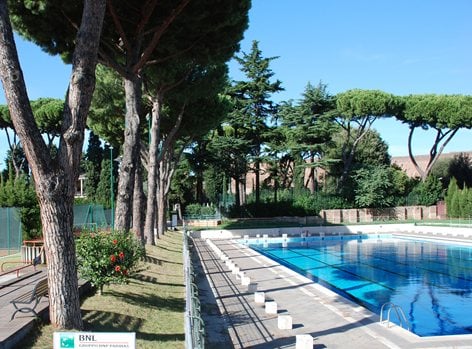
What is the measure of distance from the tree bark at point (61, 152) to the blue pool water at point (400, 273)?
7.68m

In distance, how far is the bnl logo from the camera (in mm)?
4391

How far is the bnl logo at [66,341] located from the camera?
4.39 metres

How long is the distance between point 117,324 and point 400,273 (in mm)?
14246

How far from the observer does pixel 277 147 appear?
4259 cm

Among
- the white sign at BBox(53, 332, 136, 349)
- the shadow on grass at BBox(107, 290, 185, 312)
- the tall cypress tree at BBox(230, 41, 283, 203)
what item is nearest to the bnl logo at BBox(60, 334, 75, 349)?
the white sign at BBox(53, 332, 136, 349)

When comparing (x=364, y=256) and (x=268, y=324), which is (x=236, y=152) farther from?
(x=268, y=324)

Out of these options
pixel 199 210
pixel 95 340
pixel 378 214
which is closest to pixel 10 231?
pixel 95 340

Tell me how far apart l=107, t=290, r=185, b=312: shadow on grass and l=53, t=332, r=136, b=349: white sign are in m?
5.19

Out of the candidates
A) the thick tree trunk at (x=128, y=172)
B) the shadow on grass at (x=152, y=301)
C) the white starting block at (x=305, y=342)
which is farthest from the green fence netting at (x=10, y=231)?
the white starting block at (x=305, y=342)

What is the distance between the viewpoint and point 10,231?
1952 cm

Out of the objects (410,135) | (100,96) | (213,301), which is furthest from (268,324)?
(410,135)

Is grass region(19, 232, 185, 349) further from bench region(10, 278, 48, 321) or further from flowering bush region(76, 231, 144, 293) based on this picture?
flowering bush region(76, 231, 144, 293)

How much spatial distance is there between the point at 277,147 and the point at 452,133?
16915 mm

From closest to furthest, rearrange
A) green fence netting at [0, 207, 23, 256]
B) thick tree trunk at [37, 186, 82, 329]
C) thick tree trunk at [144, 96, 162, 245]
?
thick tree trunk at [37, 186, 82, 329] → green fence netting at [0, 207, 23, 256] → thick tree trunk at [144, 96, 162, 245]
